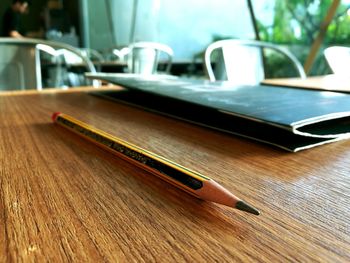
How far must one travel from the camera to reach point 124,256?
15cm

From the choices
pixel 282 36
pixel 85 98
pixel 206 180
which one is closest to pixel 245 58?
pixel 85 98

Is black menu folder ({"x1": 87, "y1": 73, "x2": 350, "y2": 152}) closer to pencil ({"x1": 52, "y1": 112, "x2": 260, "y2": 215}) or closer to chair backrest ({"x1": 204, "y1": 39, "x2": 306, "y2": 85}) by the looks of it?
pencil ({"x1": 52, "y1": 112, "x2": 260, "y2": 215})

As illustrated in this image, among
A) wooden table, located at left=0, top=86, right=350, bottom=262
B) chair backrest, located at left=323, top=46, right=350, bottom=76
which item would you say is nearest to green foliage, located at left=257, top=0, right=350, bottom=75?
chair backrest, located at left=323, top=46, right=350, bottom=76

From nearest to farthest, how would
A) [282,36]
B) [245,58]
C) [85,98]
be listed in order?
[85,98] < [245,58] < [282,36]

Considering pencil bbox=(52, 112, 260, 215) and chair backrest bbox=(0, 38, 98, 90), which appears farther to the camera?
chair backrest bbox=(0, 38, 98, 90)

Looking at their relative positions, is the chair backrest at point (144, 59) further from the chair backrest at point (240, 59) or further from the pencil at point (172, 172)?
the pencil at point (172, 172)

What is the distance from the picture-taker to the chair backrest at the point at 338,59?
46.5 inches

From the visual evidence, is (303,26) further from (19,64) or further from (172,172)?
(172,172)

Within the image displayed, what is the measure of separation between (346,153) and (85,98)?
0.48m

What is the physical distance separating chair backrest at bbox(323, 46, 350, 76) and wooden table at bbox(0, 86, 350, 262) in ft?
3.17

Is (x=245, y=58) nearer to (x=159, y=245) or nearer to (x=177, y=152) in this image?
(x=177, y=152)

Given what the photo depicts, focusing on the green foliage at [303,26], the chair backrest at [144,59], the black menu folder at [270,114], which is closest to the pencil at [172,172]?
the black menu folder at [270,114]

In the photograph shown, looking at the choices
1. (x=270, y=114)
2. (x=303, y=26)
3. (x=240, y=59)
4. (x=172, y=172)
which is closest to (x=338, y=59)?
(x=240, y=59)

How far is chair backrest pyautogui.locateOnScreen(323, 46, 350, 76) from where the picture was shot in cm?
118
